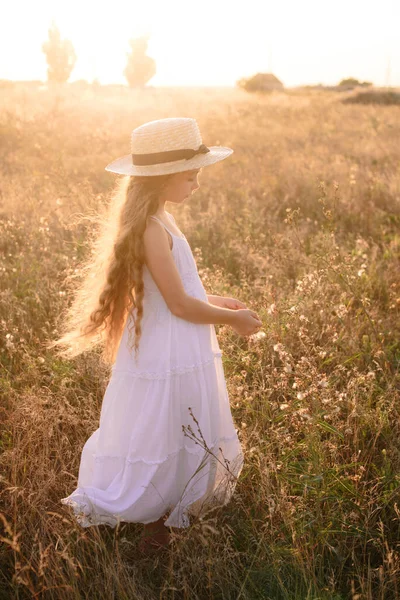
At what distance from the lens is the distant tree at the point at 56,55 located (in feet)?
162

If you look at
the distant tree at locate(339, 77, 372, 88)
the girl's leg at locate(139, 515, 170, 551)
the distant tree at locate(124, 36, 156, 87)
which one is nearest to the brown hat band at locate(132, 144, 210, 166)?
the girl's leg at locate(139, 515, 170, 551)

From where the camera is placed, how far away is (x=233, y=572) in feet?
6.71

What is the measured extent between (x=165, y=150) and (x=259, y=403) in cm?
157

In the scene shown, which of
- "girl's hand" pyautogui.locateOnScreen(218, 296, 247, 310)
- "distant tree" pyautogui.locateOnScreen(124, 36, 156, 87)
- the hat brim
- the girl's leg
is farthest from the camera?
"distant tree" pyautogui.locateOnScreen(124, 36, 156, 87)

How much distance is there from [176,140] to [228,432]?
1.31m

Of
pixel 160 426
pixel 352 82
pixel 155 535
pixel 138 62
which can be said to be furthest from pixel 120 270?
pixel 138 62

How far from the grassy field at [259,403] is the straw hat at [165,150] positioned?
0.93 metres

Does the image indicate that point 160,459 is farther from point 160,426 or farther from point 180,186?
point 180,186

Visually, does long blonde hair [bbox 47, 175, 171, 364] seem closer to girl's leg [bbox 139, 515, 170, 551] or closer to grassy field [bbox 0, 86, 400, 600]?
grassy field [bbox 0, 86, 400, 600]

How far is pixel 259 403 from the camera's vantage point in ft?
10.2

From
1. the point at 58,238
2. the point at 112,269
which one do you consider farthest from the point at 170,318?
the point at 58,238

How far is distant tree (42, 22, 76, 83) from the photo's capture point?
1947 inches

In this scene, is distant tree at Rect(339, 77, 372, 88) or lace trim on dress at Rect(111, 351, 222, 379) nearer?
lace trim on dress at Rect(111, 351, 222, 379)

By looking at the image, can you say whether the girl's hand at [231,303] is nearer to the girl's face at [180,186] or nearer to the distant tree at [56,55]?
the girl's face at [180,186]
